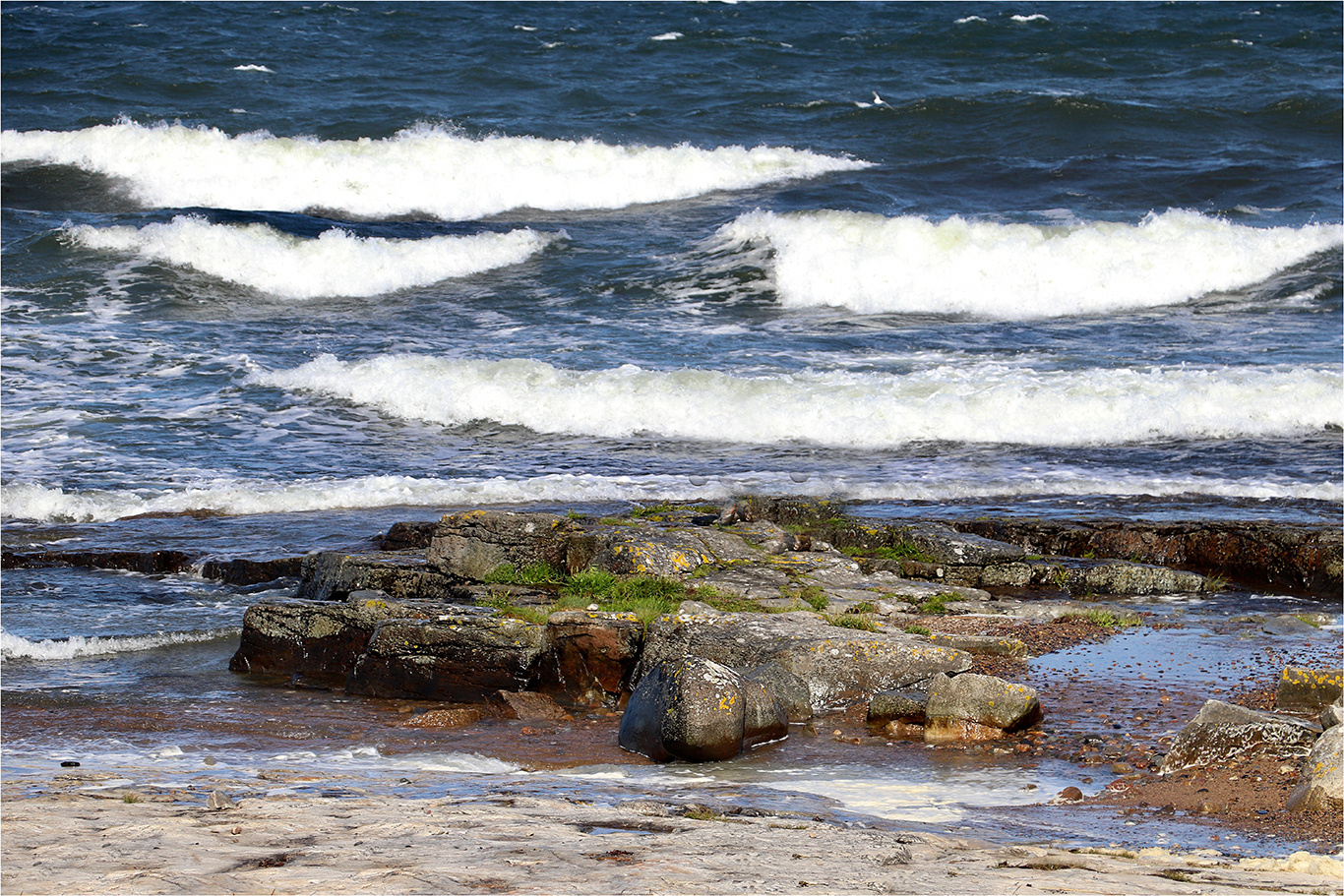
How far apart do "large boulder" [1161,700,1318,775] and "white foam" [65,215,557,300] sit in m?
17.3

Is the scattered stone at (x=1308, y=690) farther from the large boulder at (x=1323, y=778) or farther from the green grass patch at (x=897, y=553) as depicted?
the green grass patch at (x=897, y=553)

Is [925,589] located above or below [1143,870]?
below

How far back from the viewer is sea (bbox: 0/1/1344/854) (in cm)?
855

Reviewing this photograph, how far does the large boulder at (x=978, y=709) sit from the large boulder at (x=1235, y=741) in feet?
2.63

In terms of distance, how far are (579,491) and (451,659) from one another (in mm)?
4439

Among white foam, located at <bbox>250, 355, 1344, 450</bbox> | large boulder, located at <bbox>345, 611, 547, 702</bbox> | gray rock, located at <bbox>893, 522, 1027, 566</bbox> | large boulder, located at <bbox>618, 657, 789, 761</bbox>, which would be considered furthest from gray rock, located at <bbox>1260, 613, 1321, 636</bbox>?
white foam, located at <bbox>250, 355, 1344, 450</bbox>

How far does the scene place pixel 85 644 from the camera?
780 centimetres

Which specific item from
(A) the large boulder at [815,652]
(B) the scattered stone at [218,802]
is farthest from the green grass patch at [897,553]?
(B) the scattered stone at [218,802]

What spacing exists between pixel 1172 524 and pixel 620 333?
31.2 ft

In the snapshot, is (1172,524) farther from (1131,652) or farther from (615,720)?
(615,720)

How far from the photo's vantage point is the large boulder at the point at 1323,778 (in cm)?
475

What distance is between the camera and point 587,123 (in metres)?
27.2

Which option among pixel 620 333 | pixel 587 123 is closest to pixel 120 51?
pixel 587 123

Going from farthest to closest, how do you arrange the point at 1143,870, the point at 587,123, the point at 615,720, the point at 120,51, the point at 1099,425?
the point at 120,51 → the point at 587,123 → the point at 1099,425 → the point at 615,720 → the point at 1143,870
